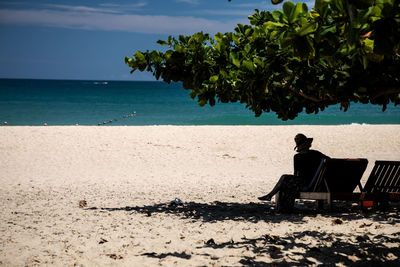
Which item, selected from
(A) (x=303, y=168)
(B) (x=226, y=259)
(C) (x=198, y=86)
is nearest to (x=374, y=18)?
(B) (x=226, y=259)

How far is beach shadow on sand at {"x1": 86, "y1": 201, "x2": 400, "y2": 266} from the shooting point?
16.1 feet

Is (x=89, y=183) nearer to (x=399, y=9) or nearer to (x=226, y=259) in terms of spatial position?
(x=226, y=259)

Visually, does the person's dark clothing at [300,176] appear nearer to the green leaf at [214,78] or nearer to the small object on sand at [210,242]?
the small object on sand at [210,242]

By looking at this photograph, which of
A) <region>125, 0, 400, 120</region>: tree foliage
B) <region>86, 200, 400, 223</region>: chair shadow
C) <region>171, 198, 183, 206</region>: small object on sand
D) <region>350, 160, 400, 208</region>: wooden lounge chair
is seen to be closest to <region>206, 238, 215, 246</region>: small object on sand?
<region>86, 200, 400, 223</region>: chair shadow

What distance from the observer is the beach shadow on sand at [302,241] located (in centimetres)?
490

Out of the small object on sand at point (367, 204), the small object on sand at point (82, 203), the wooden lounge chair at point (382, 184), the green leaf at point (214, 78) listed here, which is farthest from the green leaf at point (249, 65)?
the small object on sand at point (82, 203)

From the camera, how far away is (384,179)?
7.23 meters

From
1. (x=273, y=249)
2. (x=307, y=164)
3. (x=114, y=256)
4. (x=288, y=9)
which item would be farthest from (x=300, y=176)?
(x=288, y=9)

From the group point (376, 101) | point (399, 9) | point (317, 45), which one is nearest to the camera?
point (399, 9)

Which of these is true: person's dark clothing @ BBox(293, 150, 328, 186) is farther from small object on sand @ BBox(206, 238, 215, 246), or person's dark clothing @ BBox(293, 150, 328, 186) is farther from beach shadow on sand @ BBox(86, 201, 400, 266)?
small object on sand @ BBox(206, 238, 215, 246)

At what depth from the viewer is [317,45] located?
334 cm

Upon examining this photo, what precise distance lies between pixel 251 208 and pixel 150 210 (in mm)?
1891

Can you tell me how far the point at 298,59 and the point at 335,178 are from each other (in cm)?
286

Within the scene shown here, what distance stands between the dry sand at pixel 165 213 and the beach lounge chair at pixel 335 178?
40cm
